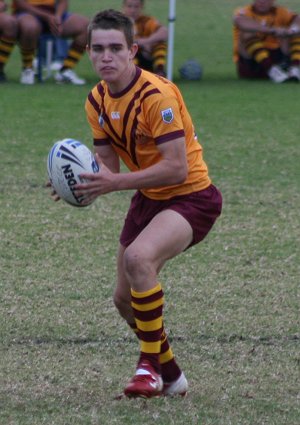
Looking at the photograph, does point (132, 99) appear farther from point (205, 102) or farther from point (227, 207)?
point (205, 102)

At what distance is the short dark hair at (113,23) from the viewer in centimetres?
464

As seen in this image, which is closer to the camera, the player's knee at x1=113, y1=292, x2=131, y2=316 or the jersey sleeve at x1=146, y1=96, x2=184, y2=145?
the jersey sleeve at x1=146, y1=96, x2=184, y2=145

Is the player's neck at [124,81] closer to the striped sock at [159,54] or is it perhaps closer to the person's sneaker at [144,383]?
the person's sneaker at [144,383]

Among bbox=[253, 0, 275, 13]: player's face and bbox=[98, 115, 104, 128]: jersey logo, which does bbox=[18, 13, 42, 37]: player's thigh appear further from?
bbox=[98, 115, 104, 128]: jersey logo

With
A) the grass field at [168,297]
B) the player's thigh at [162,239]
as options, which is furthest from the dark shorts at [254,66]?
the player's thigh at [162,239]

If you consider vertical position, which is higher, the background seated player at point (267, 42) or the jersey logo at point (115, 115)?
the jersey logo at point (115, 115)

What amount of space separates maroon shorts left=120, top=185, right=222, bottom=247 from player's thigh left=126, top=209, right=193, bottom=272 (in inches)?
1.7

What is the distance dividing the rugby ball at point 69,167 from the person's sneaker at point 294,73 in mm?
10068

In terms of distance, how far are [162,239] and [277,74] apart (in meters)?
10.2

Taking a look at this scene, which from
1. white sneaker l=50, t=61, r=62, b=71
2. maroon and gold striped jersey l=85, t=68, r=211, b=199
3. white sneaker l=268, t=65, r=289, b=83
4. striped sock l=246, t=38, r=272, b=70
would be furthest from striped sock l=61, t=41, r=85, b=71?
maroon and gold striped jersey l=85, t=68, r=211, b=199

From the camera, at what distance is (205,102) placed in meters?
12.8

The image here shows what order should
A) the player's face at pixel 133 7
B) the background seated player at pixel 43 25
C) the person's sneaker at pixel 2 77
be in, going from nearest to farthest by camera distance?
1. the player's face at pixel 133 7
2. the background seated player at pixel 43 25
3. the person's sneaker at pixel 2 77

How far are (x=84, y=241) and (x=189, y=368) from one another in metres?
2.37

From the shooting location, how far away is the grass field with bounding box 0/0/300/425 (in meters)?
4.58
